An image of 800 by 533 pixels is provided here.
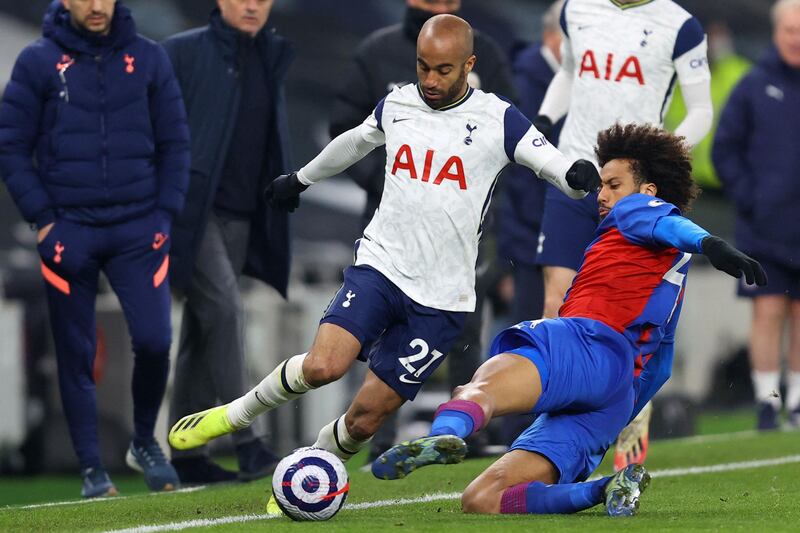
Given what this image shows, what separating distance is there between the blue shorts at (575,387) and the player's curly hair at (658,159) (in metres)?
0.72

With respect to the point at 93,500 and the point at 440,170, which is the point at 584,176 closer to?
the point at 440,170

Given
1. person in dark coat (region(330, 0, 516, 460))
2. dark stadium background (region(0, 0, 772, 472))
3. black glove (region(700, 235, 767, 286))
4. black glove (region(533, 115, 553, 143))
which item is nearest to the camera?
black glove (region(700, 235, 767, 286))

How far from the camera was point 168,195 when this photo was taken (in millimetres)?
8562

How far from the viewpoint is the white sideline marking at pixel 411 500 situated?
21.3 ft

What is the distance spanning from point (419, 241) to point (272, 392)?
2.87 ft

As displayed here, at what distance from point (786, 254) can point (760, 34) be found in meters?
9.07

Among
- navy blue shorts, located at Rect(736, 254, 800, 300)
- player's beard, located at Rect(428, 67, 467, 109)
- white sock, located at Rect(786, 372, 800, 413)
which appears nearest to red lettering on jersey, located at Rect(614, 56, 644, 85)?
player's beard, located at Rect(428, 67, 467, 109)

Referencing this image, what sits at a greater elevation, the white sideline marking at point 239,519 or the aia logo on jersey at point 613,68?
the aia logo on jersey at point 613,68

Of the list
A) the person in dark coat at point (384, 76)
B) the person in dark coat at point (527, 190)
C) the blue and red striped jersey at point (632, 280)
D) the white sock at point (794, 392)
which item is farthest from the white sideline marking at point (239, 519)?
the white sock at point (794, 392)

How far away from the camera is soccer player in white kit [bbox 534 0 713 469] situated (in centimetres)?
869

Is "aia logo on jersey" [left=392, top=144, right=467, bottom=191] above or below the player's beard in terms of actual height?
below

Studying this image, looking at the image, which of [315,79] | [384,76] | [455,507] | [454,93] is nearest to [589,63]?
[384,76]

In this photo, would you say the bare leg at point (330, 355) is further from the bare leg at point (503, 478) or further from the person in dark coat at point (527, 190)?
the person in dark coat at point (527, 190)

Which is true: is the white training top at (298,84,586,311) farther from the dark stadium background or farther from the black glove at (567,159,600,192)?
the dark stadium background
